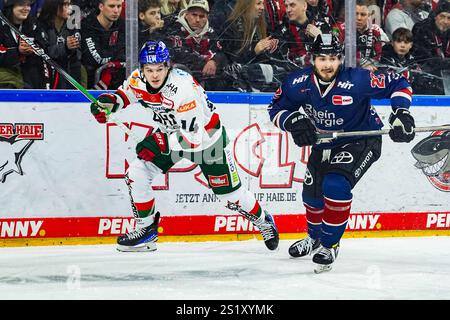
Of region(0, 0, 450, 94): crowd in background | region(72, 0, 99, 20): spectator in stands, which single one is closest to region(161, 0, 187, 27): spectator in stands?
region(0, 0, 450, 94): crowd in background

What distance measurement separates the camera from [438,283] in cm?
456

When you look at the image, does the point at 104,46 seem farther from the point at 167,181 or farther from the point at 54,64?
the point at 167,181

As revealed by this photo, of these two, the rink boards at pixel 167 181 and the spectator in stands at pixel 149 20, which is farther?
the spectator in stands at pixel 149 20

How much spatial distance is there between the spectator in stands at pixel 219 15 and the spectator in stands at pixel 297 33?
0.44 meters

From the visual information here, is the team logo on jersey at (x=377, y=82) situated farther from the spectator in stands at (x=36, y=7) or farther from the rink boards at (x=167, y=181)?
the spectator in stands at (x=36, y=7)

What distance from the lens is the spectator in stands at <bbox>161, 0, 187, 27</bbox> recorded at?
6.11 metres

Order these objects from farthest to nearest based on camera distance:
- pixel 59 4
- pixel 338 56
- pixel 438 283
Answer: pixel 59 4 < pixel 338 56 < pixel 438 283

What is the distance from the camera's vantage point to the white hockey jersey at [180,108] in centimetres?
550

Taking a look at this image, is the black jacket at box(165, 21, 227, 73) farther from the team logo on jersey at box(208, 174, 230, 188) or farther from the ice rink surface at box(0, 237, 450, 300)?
the ice rink surface at box(0, 237, 450, 300)

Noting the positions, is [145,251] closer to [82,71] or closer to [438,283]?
[82,71]

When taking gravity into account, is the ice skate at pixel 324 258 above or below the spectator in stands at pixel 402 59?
below

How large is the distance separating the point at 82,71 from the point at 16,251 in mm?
1249

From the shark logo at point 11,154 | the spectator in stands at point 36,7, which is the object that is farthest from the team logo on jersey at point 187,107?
the spectator in stands at point 36,7

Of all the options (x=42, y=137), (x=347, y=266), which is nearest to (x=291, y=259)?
(x=347, y=266)
